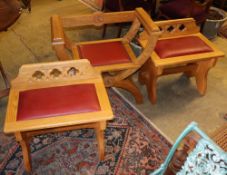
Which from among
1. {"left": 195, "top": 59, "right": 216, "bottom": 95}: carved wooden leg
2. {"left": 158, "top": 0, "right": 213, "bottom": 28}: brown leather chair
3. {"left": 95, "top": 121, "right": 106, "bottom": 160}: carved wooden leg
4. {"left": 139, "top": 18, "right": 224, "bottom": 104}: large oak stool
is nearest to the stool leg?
{"left": 139, "top": 18, "right": 224, "bottom": 104}: large oak stool

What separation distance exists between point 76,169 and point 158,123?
2.34 ft

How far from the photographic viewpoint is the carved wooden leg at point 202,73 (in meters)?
2.05

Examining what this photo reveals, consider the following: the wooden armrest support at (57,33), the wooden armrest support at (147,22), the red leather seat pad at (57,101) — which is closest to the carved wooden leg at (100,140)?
the red leather seat pad at (57,101)

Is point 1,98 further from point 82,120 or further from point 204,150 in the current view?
point 204,150

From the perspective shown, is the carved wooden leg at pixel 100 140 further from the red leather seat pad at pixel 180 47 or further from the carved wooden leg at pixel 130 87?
the red leather seat pad at pixel 180 47

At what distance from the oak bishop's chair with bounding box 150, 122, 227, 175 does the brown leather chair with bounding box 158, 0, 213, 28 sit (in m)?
1.76

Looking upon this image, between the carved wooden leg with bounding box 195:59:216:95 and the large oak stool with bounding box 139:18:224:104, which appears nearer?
the large oak stool with bounding box 139:18:224:104

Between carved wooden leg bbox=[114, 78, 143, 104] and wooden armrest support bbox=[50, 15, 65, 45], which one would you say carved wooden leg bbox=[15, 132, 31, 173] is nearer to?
wooden armrest support bbox=[50, 15, 65, 45]

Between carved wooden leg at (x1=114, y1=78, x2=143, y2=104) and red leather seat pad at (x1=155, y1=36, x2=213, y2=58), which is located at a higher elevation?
red leather seat pad at (x1=155, y1=36, x2=213, y2=58)

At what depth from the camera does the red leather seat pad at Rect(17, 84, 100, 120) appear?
136cm

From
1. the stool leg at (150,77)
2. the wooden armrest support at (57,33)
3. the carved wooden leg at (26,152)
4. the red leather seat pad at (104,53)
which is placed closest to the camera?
the carved wooden leg at (26,152)

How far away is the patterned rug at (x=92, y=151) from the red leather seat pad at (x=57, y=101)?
0.46 m

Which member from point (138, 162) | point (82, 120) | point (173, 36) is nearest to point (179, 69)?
point (173, 36)

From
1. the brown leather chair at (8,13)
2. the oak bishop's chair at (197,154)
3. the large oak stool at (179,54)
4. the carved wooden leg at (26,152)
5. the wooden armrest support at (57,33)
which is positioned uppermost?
the brown leather chair at (8,13)
